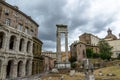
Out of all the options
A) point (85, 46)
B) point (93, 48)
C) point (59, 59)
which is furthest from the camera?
point (93, 48)

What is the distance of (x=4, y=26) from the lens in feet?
99.5

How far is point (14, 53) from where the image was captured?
3309cm

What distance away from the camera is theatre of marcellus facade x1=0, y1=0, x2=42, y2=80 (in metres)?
30.3

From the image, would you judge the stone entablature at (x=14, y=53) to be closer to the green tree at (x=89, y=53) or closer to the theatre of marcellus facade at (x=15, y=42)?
the theatre of marcellus facade at (x=15, y=42)

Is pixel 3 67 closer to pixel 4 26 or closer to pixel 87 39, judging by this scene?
pixel 4 26

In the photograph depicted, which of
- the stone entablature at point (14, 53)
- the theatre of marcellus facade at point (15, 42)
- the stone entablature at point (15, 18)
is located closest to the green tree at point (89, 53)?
the theatre of marcellus facade at point (15, 42)

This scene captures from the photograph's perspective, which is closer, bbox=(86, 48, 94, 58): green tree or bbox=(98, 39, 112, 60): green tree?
bbox=(98, 39, 112, 60): green tree

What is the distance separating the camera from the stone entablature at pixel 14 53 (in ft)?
98.4

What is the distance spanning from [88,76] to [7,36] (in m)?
23.3

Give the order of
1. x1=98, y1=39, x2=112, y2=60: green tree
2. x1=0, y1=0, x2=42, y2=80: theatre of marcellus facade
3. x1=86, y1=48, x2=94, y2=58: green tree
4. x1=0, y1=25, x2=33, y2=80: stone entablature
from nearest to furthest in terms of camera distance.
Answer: x1=0, y1=25, x2=33, y2=80: stone entablature < x1=0, y1=0, x2=42, y2=80: theatre of marcellus facade < x1=98, y1=39, x2=112, y2=60: green tree < x1=86, y1=48, x2=94, y2=58: green tree

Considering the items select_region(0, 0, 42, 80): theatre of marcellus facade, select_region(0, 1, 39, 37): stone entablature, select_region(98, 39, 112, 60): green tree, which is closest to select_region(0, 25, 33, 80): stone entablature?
select_region(0, 0, 42, 80): theatre of marcellus facade

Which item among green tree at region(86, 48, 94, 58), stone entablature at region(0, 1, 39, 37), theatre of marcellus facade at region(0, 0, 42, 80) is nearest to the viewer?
theatre of marcellus facade at region(0, 0, 42, 80)

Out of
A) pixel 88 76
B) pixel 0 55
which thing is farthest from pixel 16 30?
pixel 88 76

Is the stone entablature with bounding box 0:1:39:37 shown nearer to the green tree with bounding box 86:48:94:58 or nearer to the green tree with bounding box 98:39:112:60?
the green tree with bounding box 86:48:94:58
